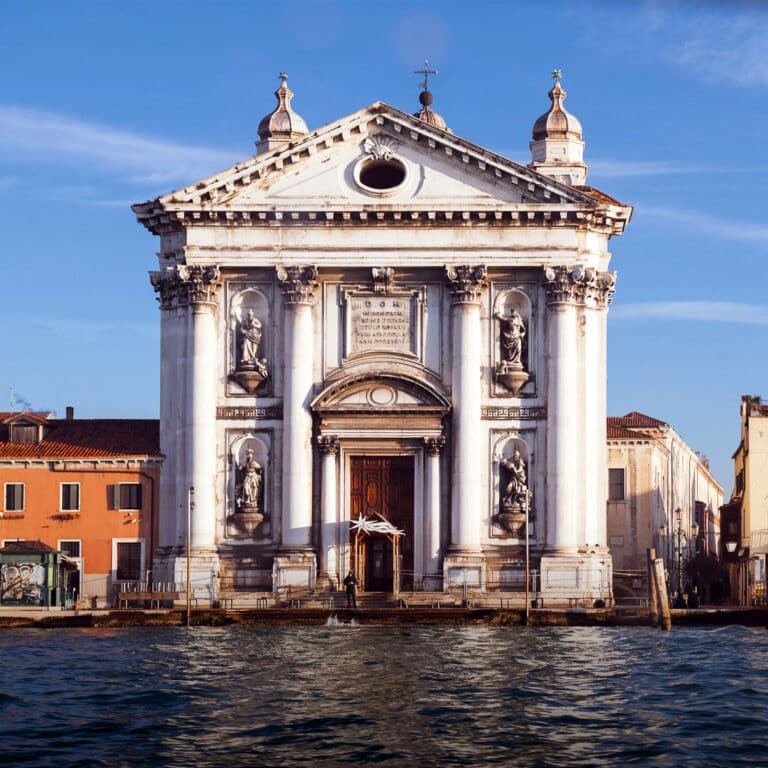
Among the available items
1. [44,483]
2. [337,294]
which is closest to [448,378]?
[337,294]

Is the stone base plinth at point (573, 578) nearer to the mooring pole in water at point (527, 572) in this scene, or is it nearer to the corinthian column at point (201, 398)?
the mooring pole in water at point (527, 572)

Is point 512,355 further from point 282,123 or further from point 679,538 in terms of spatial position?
point 679,538

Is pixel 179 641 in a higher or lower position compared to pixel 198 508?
lower

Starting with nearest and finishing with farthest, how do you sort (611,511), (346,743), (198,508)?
(346,743) → (198,508) → (611,511)

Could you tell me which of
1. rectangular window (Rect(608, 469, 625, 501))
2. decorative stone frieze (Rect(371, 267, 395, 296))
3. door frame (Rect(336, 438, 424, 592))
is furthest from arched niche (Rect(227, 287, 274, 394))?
rectangular window (Rect(608, 469, 625, 501))

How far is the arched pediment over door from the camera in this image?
6353cm

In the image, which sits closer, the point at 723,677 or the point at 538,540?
the point at 723,677

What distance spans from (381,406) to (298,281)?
5.15 metres

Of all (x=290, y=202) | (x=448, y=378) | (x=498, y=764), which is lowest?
(x=498, y=764)

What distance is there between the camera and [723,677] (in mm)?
42156

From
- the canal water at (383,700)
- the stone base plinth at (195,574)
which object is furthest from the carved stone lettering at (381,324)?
the canal water at (383,700)

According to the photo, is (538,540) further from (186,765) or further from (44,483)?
(186,765)

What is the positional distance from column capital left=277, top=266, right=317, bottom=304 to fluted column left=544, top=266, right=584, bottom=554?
26.5 ft

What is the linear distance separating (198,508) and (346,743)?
31.3 metres
